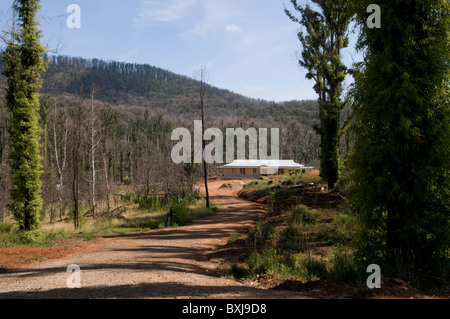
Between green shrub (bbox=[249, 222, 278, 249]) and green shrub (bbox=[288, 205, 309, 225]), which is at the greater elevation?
green shrub (bbox=[288, 205, 309, 225])

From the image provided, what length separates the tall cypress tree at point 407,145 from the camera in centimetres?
645

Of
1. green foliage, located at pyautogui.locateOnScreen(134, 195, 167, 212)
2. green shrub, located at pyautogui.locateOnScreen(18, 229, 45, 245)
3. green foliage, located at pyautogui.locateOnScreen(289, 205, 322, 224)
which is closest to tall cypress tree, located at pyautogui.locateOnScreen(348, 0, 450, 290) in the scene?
green foliage, located at pyautogui.locateOnScreen(289, 205, 322, 224)

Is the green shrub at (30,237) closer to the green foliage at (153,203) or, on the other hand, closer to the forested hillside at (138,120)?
the forested hillside at (138,120)

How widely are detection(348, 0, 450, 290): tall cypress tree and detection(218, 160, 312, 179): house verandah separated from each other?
53206mm

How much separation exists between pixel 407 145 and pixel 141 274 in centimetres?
602

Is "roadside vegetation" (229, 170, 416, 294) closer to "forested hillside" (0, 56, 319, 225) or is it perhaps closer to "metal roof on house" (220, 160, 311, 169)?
"forested hillside" (0, 56, 319, 225)

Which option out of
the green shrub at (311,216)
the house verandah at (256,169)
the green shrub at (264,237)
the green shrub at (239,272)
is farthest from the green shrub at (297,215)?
the house verandah at (256,169)

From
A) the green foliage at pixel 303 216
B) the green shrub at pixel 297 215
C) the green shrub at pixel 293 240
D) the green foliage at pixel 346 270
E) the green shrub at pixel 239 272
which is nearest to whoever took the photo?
the green foliage at pixel 346 270

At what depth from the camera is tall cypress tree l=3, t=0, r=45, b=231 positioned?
13258mm

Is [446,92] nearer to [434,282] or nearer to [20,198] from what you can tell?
[434,282]

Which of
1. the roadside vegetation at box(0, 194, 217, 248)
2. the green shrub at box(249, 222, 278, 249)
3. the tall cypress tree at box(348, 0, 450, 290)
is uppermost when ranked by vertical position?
the tall cypress tree at box(348, 0, 450, 290)

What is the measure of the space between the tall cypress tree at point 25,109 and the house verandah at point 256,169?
4846cm

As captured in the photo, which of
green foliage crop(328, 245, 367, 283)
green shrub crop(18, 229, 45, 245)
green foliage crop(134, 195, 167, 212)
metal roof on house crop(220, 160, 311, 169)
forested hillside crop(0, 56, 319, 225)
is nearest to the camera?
green foliage crop(328, 245, 367, 283)

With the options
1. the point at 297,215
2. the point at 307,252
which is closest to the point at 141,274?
the point at 307,252
